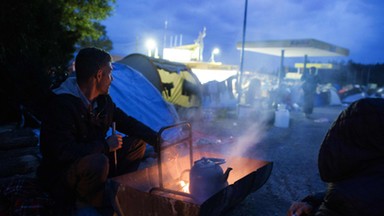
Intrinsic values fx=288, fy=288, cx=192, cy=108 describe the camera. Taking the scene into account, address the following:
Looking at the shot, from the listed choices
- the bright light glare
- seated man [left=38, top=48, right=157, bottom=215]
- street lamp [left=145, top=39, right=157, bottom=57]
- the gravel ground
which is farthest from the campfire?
the bright light glare

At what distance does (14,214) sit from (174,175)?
1.55m

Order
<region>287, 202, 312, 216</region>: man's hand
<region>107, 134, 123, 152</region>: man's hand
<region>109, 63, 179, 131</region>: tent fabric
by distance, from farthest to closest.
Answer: <region>109, 63, 179, 131</region>: tent fabric < <region>107, 134, 123, 152</region>: man's hand < <region>287, 202, 312, 216</region>: man's hand

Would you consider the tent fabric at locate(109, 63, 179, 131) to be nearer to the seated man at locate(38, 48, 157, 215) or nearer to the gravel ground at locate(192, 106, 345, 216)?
the gravel ground at locate(192, 106, 345, 216)

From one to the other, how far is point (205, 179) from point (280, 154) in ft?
11.4

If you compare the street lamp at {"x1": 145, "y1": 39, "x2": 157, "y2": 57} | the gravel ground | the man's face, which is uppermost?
the street lamp at {"x1": 145, "y1": 39, "x2": 157, "y2": 57}

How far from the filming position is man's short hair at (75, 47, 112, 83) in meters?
2.56

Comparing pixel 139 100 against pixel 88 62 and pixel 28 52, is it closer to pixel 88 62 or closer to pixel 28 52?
pixel 28 52

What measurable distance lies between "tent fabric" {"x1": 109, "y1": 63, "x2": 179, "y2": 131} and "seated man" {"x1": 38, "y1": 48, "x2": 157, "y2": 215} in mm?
2858

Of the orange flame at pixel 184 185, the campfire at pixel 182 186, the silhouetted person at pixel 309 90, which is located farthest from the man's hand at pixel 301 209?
the silhouetted person at pixel 309 90

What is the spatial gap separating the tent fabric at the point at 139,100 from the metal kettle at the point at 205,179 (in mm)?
3151

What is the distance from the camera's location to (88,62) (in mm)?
2557

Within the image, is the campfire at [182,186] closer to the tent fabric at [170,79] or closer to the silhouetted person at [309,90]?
the tent fabric at [170,79]

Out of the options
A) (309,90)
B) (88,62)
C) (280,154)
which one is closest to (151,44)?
(309,90)

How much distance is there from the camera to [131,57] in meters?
8.65
